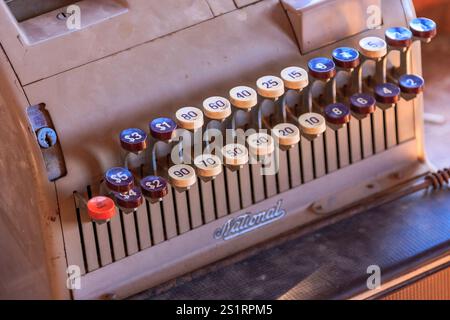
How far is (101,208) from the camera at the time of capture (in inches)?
99.7

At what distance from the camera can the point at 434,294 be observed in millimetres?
2881

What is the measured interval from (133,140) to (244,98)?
12.2 inches

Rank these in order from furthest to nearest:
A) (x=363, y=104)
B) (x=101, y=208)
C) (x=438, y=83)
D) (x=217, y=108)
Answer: (x=438, y=83)
(x=363, y=104)
(x=217, y=108)
(x=101, y=208)

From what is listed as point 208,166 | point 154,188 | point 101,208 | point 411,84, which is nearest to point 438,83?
point 411,84

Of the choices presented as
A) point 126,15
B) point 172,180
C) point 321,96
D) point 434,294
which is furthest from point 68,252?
point 434,294

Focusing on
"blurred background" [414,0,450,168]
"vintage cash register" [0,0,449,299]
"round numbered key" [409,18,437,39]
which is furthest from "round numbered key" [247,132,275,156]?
"blurred background" [414,0,450,168]

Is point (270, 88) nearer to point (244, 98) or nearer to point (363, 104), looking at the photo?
point (244, 98)

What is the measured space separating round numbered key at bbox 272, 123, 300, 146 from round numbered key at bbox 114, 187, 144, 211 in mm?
395

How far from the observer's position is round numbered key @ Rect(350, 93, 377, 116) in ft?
9.05

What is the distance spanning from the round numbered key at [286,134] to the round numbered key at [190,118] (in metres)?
0.21

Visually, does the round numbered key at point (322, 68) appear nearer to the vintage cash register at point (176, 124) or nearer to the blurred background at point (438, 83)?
the vintage cash register at point (176, 124)

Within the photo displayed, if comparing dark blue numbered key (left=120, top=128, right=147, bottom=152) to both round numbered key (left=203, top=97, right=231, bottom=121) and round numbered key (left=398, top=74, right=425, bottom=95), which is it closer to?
round numbered key (left=203, top=97, right=231, bottom=121)

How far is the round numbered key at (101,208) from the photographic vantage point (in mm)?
2523

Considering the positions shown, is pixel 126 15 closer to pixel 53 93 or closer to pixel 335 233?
pixel 53 93
